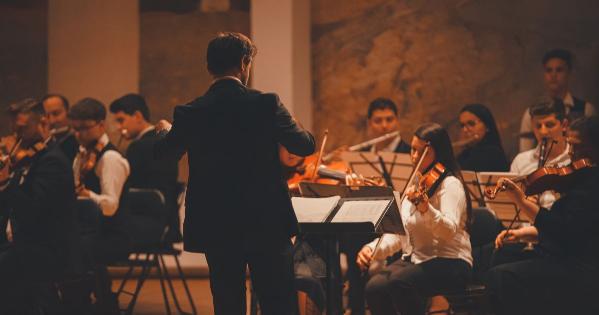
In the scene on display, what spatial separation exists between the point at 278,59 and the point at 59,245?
9.70 ft

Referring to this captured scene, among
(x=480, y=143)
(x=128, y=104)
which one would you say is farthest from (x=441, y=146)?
(x=128, y=104)

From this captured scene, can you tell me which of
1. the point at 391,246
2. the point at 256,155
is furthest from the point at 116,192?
the point at 256,155

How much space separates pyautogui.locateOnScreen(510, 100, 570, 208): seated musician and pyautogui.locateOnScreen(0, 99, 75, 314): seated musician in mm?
2537

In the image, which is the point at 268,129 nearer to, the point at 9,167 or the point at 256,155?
the point at 256,155

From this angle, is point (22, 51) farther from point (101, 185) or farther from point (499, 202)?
point (499, 202)

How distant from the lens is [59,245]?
4570 millimetres

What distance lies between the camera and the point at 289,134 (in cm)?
312

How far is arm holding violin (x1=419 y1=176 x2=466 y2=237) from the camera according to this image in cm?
432

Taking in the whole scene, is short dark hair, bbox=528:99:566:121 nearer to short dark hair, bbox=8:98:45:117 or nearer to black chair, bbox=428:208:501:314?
black chair, bbox=428:208:501:314

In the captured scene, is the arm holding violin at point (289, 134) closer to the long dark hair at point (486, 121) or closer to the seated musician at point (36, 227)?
the seated musician at point (36, 227)

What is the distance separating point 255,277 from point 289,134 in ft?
1.70

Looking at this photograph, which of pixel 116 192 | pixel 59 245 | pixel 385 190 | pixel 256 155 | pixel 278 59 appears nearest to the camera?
pixel 256 155

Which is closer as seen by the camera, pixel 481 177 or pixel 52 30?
pixel 481 177

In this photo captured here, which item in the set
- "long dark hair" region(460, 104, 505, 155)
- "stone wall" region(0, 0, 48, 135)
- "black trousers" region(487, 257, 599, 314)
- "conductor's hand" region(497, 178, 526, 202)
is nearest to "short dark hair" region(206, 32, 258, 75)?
"conductor's hand" region(497, 178, 526, 202)
